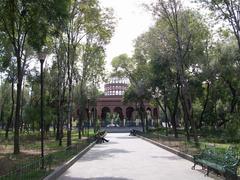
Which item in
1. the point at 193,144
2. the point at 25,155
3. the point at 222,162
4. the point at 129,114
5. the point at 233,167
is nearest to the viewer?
the point at 233,167

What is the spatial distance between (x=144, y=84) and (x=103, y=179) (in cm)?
4023

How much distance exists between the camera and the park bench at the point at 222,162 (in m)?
12.8

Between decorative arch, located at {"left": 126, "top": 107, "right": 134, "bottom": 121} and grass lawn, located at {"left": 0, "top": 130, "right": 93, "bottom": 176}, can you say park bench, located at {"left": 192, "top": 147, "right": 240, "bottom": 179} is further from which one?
decorative arch, located at {"left": 126, "top": 107, "right": 134, "bottom": 121}

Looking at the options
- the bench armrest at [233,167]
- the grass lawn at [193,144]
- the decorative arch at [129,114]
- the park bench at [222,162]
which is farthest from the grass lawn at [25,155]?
the decorative arch at [129,114]

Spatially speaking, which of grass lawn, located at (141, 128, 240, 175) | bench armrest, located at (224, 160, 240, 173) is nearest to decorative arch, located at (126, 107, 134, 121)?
grass lawn, located at (141, 128, 240, 175)

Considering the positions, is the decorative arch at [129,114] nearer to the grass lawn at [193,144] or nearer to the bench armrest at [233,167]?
the grass lawn at [193,144]

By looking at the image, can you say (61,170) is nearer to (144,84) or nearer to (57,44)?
(57,44)

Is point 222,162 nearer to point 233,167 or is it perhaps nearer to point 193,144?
point 233,167

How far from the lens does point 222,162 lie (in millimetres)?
14102

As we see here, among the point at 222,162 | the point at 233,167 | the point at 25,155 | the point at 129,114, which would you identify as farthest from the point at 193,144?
the point at 129,114

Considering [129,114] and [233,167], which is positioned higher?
[129,114]

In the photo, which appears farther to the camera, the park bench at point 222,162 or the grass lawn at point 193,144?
the grass lawn at point 193,144

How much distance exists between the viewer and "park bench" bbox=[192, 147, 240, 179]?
41.9 feet

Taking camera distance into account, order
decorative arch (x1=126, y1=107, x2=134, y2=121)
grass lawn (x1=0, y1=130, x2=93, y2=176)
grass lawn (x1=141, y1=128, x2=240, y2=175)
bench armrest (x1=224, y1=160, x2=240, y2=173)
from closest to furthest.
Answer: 1. bench armrest (x1=224, y1=160, x2=240, y2=173)
2. grass lawn (x1=0, y1=130, x2=93, y2=176)
3. grass lawn (x1=141, y1=128, x2=240, y2=175)
4. decorative arch (x1=126, y1=107, x2=134, y2=121)
